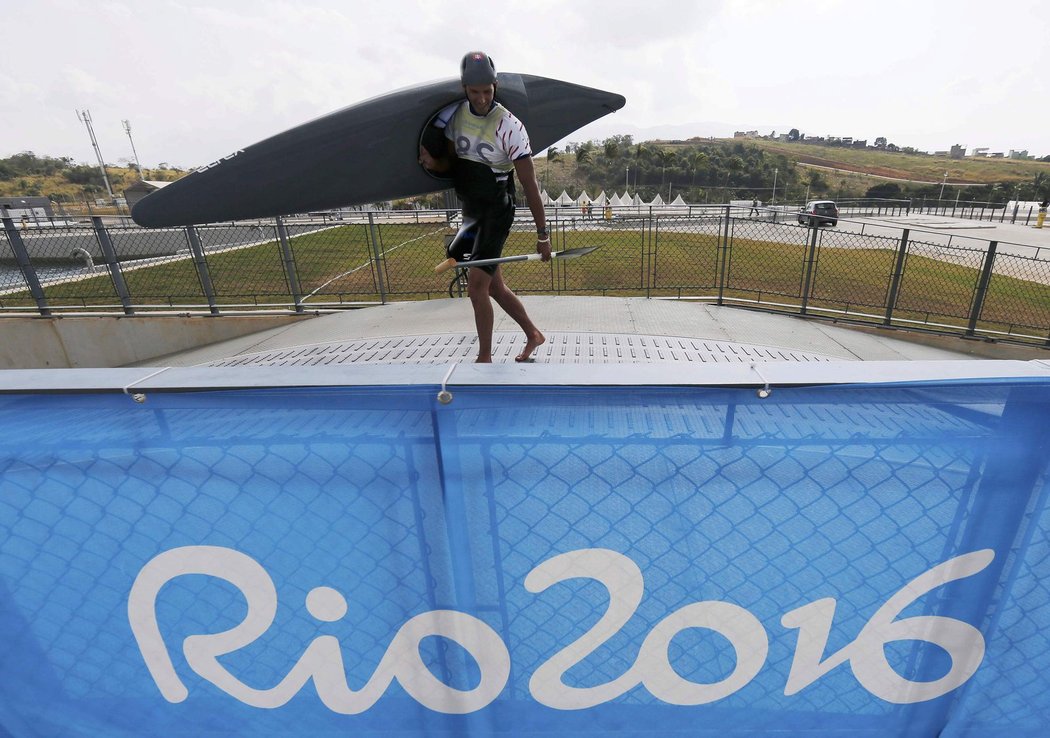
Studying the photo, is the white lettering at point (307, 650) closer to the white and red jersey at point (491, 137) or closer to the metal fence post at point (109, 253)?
the white and red jersey at point (491, 137)

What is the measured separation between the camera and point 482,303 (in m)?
3.36

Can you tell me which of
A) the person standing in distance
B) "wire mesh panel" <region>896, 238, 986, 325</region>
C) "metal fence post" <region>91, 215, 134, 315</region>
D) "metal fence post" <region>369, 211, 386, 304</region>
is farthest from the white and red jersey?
"wire mesh panel" <region>896, 238, 986, 325</region>

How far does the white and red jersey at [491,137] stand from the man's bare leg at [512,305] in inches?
25.8

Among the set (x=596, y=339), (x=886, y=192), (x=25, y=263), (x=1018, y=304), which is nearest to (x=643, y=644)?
(x=596, y=339)

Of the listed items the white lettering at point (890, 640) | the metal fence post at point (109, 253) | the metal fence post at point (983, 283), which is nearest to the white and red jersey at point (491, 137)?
the white lettering at point (890, 640)

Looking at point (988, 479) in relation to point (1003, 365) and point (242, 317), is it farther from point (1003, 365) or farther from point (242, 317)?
point (242, 317)

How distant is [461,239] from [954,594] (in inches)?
112

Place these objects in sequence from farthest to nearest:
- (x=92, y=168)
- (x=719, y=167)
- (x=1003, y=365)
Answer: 1. (x=92, y=168)
2. (x=719, y=167)
3. (x=1003, y=365)

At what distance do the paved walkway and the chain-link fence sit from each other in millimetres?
787

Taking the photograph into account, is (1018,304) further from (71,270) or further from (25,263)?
(71,270)

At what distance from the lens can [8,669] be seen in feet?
5.37

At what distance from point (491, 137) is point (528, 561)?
2.51 meters

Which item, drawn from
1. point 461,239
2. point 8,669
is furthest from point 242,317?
point 8,669

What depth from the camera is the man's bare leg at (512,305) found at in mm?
3387
